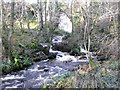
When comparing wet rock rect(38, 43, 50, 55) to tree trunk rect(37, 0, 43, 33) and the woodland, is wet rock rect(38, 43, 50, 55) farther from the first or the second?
tree trunk rect(37, 0, 43, 33)

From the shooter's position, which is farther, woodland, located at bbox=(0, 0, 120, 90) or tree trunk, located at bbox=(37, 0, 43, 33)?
tree trunk, located at bbox=(37, 0, 43, 33)

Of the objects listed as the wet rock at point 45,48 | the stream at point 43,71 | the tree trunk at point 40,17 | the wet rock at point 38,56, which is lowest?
the stream at point 43,71

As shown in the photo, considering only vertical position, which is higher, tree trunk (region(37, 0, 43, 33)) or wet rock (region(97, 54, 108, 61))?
tree trunk (region(37, 0, 43, 33))

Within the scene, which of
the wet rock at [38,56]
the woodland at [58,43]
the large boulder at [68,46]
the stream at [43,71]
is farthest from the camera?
the wet rock at [38,56]

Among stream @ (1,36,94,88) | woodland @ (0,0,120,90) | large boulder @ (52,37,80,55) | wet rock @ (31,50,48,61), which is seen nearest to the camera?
woodland @ (0,0,120,90)

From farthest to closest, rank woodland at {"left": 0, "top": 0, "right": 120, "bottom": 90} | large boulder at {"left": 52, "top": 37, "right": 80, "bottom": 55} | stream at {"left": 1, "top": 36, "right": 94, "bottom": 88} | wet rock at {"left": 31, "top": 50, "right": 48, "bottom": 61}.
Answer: wet rock at {"left": 31, "top": 50, "right": 48, "bottom": 61} < large boulder at {"left": 52, "top": 37, "right": 80, "bottom": 55} < stream at {"left": 1, "top": 36, "right": 94, "bottom": 88} < woodland at {"left": 0, "top": 0, "right": 120, "bottom": 90}

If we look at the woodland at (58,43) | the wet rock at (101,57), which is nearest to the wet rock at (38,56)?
the woodland at (58,43)

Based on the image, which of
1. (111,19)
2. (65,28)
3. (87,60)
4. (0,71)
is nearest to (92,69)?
(87,60)

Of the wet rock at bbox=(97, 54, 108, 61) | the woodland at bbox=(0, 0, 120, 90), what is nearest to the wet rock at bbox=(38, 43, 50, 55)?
the woodland at bbox=(0, 0, 120, 90)

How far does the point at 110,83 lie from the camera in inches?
189

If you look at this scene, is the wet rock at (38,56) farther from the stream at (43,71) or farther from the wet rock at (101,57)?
the wet rock at (101,57)

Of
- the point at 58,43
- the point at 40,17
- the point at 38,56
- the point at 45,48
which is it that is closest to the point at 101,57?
the point at 58,43

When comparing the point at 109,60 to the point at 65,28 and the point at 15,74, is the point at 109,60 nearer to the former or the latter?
the point at 65,28

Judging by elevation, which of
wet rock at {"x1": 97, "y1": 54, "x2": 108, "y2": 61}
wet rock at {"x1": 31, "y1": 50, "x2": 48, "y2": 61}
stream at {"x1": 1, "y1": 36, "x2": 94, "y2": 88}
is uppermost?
wet rock at {"x1": 97, "y1": 54, "x2": 108, "y2": 61}
